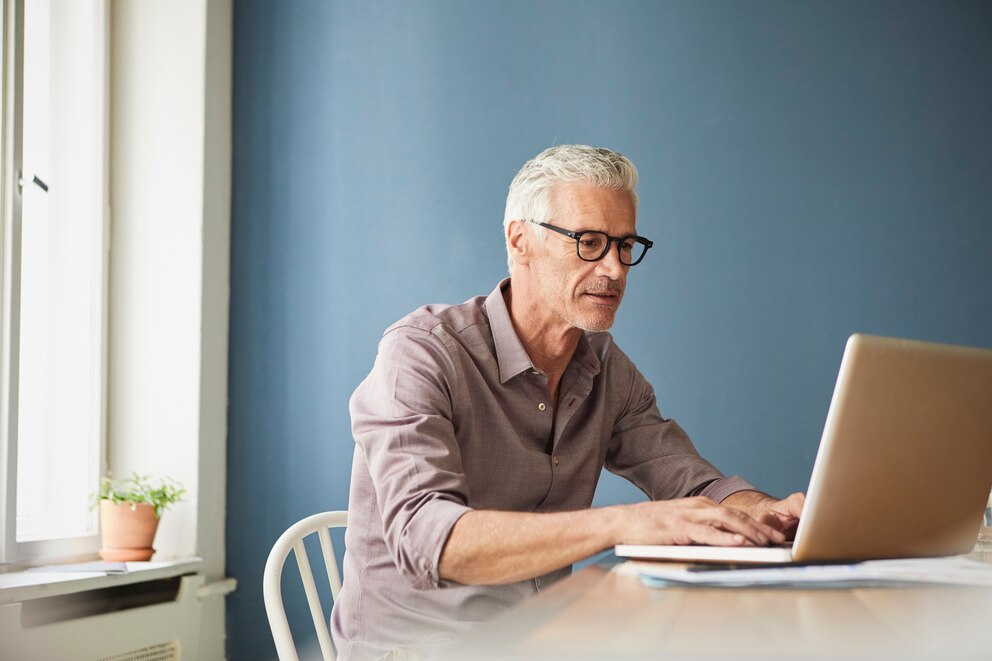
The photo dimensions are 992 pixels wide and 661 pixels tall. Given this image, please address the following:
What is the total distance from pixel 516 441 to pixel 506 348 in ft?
0.51

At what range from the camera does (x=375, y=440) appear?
50.7 inches

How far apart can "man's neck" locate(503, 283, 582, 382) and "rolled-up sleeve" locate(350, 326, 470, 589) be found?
25 centimetres

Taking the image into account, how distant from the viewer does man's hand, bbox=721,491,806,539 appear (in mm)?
1223

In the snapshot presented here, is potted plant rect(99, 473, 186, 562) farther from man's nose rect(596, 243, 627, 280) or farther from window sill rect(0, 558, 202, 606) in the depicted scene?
man's nose rect(596, 243, 627, 280)

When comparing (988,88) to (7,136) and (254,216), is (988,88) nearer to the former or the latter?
(254,216)

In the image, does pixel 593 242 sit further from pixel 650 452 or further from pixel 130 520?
pixel 130 520

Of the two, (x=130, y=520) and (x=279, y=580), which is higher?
(x=279, y=580)

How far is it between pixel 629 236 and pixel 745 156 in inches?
38.8

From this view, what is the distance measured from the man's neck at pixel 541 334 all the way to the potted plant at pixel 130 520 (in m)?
1.30

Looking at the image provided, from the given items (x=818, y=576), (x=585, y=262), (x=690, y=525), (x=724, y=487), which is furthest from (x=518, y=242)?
(x=818, y=576)

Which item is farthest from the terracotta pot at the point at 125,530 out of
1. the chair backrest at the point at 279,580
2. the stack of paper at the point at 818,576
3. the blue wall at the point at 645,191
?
the stack of paper at the point at 818,576

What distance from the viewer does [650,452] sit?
5.74ft

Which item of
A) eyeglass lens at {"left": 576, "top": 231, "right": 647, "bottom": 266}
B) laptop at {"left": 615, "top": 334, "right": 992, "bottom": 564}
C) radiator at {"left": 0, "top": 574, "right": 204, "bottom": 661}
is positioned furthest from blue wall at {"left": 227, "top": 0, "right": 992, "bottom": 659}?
laptop at {"left": 615, "top": 334, "right": 992, "bottom": 564}

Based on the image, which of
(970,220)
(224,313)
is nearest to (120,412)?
(224,313)
